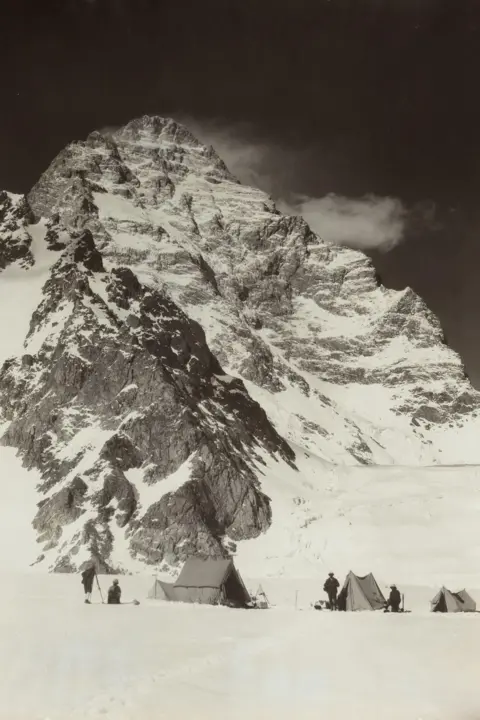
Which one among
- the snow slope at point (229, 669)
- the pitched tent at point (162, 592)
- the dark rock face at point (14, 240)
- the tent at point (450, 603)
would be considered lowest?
the snow slope at point (229, 669)

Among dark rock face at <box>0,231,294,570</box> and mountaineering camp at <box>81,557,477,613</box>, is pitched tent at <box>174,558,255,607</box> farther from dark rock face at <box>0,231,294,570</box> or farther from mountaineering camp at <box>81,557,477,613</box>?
dark rock face at <box>0,231,294,570</box>

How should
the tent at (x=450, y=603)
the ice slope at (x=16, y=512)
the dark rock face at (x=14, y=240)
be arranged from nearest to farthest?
the tent at (x=450, y=603)
the ice slope at (x=16, y=512)
the dark rock face at (x=14, y=240)

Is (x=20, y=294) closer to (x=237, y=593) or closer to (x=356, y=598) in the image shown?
(x=237, y=593)

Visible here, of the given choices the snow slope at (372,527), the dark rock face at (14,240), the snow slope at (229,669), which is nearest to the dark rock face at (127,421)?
the snow slope at (372,527)

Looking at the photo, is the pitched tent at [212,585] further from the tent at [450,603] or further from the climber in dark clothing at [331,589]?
the tent at [450,603]

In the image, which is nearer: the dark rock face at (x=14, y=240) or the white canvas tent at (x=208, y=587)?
the white canvas tent at (x=208, y=587)

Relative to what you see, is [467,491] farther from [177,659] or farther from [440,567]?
[177,659]

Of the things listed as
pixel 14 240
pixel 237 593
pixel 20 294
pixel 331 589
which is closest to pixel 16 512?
pixel 237 593
